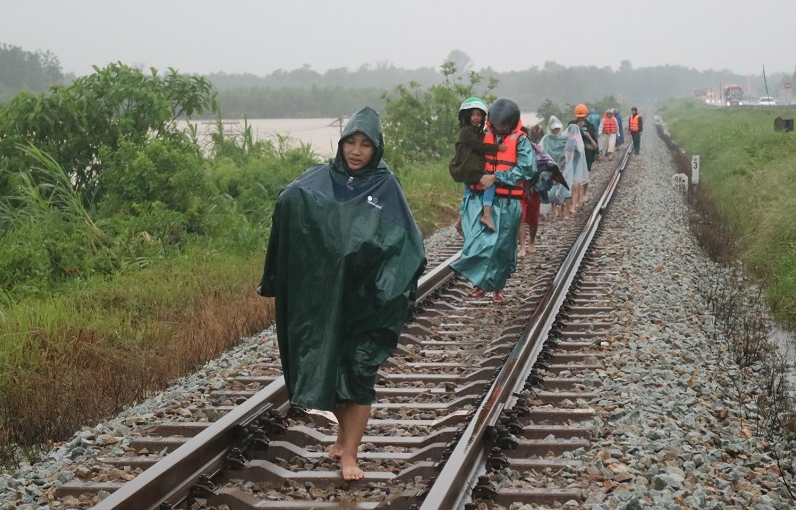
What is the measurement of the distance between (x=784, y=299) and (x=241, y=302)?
483 cm

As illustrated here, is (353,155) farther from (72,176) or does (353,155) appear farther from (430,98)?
(430,98)

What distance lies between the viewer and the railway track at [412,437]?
4684 mm

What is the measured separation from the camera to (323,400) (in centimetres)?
472

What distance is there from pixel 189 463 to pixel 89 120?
30.3 feet

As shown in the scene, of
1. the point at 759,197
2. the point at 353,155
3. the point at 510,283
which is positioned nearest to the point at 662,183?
the point at 759,197

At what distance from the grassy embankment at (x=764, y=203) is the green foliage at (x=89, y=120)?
7.34 m

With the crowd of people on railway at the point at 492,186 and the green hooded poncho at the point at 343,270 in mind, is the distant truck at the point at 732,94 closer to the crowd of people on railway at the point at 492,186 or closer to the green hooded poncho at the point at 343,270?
the crowd of people on railway at the point at 492,186

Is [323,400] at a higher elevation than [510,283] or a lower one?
higher

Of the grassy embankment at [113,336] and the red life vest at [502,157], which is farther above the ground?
the red life vest at [502,157]

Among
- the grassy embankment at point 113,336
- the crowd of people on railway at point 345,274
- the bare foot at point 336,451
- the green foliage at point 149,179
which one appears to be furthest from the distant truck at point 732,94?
the crowd of people on railway at point 345,274

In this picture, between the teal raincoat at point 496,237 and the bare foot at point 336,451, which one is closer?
the bare foot at point 336,451

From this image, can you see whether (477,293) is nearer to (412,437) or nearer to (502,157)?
(502,157)

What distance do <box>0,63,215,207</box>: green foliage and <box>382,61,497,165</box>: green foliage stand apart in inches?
477

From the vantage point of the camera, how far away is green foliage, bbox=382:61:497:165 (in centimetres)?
2583
